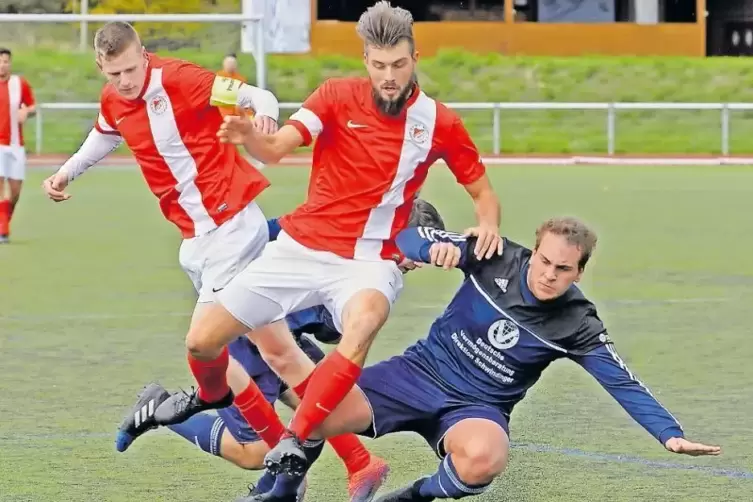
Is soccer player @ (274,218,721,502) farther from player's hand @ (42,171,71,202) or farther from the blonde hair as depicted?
player's hand @ (42,171,71,202)

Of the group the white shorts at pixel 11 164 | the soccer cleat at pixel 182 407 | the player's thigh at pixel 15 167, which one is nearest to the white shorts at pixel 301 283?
the soccer cleat at pixel 182 407

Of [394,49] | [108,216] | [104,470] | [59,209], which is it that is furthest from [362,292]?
[59,209]

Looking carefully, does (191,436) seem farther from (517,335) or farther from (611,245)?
(611,245)

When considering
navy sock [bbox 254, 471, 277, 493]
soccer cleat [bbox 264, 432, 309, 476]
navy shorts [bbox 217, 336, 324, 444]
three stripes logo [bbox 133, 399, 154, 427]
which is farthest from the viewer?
navy shorts [bbox 217, 336, 324, 444]

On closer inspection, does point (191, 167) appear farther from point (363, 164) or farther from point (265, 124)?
point (363, 164)

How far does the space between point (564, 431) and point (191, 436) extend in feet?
5.58

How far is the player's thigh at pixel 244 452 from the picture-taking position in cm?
598

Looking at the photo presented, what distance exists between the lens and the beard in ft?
19.4

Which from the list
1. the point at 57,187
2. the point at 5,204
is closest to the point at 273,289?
the point at 57,187

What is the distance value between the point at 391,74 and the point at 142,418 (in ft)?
5.23

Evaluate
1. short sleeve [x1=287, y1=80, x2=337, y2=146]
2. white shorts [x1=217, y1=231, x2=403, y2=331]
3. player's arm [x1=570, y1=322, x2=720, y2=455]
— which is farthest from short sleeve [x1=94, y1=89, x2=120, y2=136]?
player's arm [x1=570, y1=322, x2=720, y2=455]

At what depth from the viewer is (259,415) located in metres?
5.89

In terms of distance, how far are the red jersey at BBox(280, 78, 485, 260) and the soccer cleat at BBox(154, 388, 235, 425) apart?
0.68 meters

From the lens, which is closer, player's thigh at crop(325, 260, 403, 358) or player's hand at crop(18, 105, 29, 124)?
player's thigh at crop(325, 260, 403, 358)
